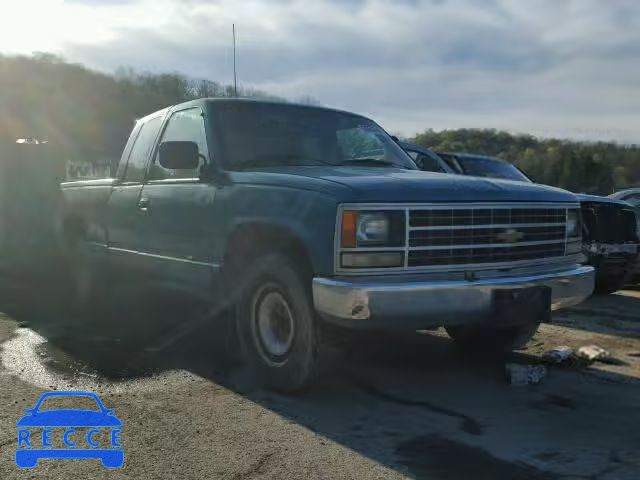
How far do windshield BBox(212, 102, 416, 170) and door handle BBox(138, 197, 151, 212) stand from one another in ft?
3.39

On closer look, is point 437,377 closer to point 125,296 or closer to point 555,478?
point 555,478

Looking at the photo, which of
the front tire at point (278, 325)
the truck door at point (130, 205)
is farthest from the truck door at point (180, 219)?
the front tire at point (278, 325)

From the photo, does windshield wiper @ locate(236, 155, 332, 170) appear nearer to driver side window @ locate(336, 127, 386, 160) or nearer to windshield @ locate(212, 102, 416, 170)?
windshield @ locate(212, 102, 416, 170)

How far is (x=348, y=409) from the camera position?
3.95 meters

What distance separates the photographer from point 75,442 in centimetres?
339

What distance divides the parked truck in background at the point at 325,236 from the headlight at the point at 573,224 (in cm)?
2

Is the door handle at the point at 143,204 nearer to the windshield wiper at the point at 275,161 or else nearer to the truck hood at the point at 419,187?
the windshield wiper at the point at 275,161

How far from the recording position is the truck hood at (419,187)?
3.77m

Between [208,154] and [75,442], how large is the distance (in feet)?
7.54

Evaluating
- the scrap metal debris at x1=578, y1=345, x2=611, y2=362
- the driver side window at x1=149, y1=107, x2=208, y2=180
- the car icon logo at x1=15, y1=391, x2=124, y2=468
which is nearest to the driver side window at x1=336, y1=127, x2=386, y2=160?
the driver side window at x1=149, y1=107, x2=208, y2=180

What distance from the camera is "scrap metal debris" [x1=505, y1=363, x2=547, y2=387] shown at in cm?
→ 447

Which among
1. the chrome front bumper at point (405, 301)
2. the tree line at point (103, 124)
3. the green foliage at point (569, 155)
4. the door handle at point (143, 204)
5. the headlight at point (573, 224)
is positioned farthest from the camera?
the green foliage at point (569, 155)

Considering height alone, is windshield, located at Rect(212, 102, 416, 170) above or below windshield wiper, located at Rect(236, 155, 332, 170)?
above

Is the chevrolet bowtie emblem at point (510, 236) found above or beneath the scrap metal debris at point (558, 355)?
above
